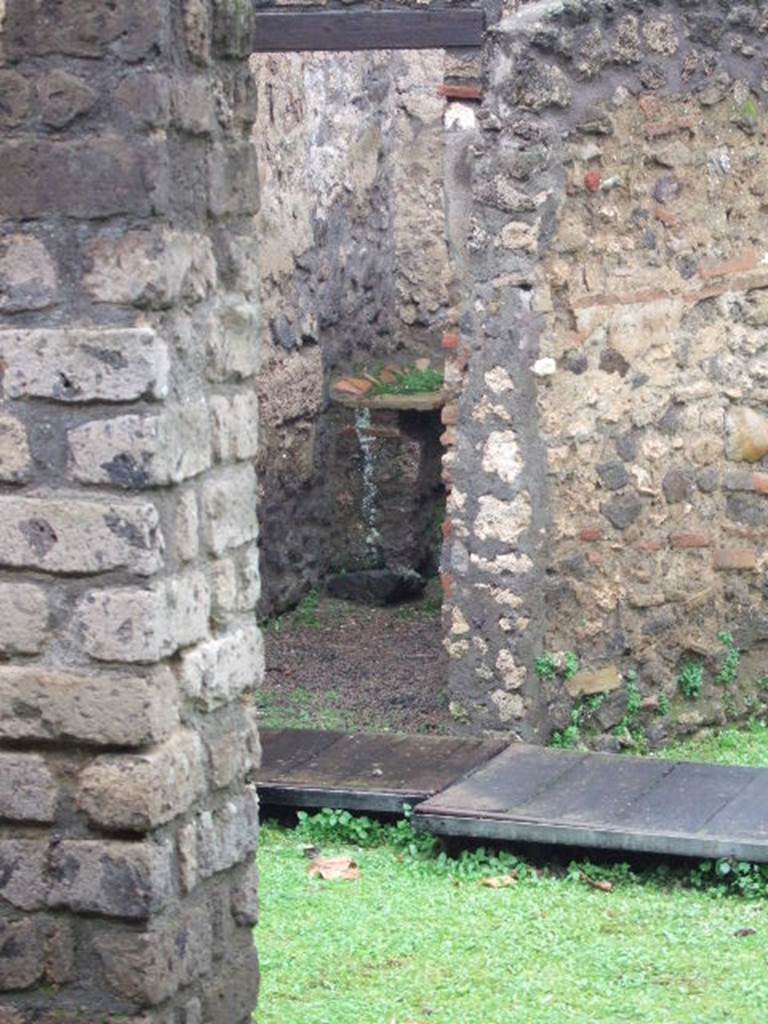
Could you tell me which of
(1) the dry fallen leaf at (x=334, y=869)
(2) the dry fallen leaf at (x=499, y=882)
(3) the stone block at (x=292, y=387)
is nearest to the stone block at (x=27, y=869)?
(1) the dry fallen leaf at (x=334, y=869)

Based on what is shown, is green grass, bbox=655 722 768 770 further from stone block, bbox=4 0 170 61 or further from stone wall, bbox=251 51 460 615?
stone block, bbox=4 0 170 61

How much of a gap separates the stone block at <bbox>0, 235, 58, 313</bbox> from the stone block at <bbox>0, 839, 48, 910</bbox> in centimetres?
109

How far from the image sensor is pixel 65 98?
13.4 feet

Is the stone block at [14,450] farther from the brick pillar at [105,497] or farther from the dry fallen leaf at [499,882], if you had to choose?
the dry fallen leaf at [499,882]

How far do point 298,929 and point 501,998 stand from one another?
741 millimetres

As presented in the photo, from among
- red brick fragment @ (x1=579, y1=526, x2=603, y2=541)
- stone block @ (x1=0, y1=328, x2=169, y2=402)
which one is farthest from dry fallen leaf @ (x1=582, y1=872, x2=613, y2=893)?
stone block @ (x1=0, y1=328, x2=169, y2=402)

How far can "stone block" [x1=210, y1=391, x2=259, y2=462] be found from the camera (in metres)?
4.40

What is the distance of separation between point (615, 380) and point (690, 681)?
47.3 inches

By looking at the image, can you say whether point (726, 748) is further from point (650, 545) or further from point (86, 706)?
point (86, 706)

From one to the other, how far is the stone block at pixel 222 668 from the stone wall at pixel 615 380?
266 cm

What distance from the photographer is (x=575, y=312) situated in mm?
7168

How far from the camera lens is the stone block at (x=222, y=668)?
14.1ft

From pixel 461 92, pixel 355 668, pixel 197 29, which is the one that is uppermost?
pixel 197 29

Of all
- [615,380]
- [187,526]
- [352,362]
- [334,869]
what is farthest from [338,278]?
[187,526]
